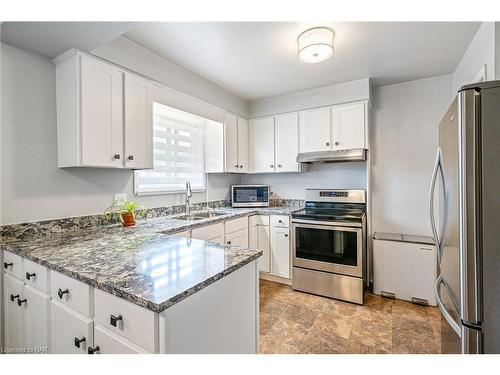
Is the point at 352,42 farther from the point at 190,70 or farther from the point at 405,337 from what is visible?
the point at 405,337

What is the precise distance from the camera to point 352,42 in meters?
2.05

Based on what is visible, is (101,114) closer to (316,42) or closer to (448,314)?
(316,42)

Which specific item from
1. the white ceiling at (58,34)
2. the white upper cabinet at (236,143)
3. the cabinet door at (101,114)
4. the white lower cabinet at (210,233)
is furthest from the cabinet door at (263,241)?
the white ceiling at (58,34)

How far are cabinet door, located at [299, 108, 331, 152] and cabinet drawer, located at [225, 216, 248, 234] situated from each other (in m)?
1.23

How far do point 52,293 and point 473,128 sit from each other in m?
2.08

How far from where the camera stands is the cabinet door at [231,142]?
322 cm

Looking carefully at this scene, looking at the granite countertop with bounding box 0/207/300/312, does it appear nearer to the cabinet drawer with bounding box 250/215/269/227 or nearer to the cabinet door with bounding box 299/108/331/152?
the cabinet drawer with bounding box 250/215/269/227

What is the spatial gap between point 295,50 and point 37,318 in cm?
262

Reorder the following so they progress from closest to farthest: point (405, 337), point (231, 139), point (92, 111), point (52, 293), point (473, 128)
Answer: point (473, 128), point (52, 293), point (92, 111), point (405, 337), point (231, 139)

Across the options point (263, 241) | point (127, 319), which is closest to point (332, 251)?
point (263, 241)

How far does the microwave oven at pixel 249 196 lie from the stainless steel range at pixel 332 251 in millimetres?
710

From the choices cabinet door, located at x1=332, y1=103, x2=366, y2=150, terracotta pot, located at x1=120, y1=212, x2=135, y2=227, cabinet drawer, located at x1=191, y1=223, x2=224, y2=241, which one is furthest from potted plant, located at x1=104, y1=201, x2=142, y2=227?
cabinet door, located at x1=332, y1=103, x2=366, y2=150
